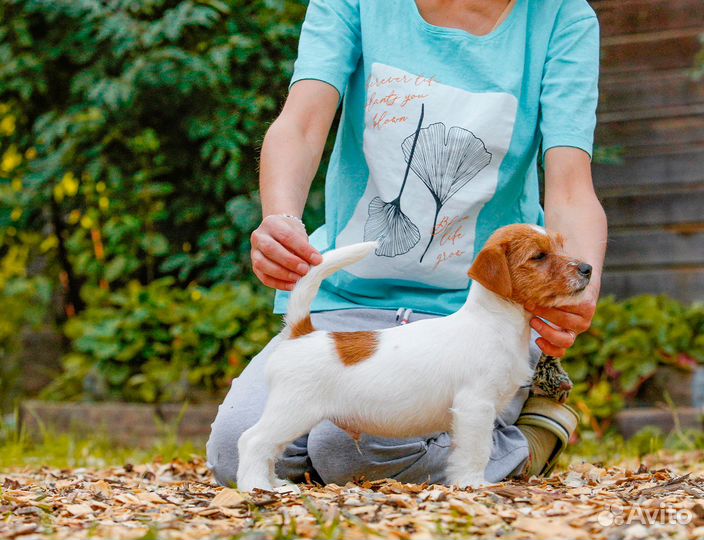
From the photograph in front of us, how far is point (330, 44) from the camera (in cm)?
277

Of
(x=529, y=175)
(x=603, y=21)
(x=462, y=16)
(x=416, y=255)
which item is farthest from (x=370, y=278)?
(x=603, y=21)

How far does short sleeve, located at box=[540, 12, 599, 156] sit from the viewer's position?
8.72ft

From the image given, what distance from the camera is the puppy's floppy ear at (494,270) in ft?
7.07

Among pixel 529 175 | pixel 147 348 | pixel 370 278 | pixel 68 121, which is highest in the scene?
pixel 68 121

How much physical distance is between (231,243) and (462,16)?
2196mm

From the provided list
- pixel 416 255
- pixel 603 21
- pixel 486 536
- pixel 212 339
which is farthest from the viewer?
pixel 603 21

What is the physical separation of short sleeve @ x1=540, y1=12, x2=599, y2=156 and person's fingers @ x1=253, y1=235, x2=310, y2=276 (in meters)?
0.91

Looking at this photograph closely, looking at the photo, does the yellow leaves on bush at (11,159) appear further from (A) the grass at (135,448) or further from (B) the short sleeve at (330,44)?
(B) the short sleeve at (330,44)

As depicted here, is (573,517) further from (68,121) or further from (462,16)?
(68,121)

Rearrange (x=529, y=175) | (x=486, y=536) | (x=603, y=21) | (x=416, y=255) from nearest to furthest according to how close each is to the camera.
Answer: (x=486, y=536) < (x=416, y=255) < (x=529, y=175) < (x=603, y=21)

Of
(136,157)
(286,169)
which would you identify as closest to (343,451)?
(286,169)

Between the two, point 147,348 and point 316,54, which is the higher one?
point 316,54

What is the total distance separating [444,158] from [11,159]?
343 cm

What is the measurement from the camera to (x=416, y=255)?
2709 millimetres
